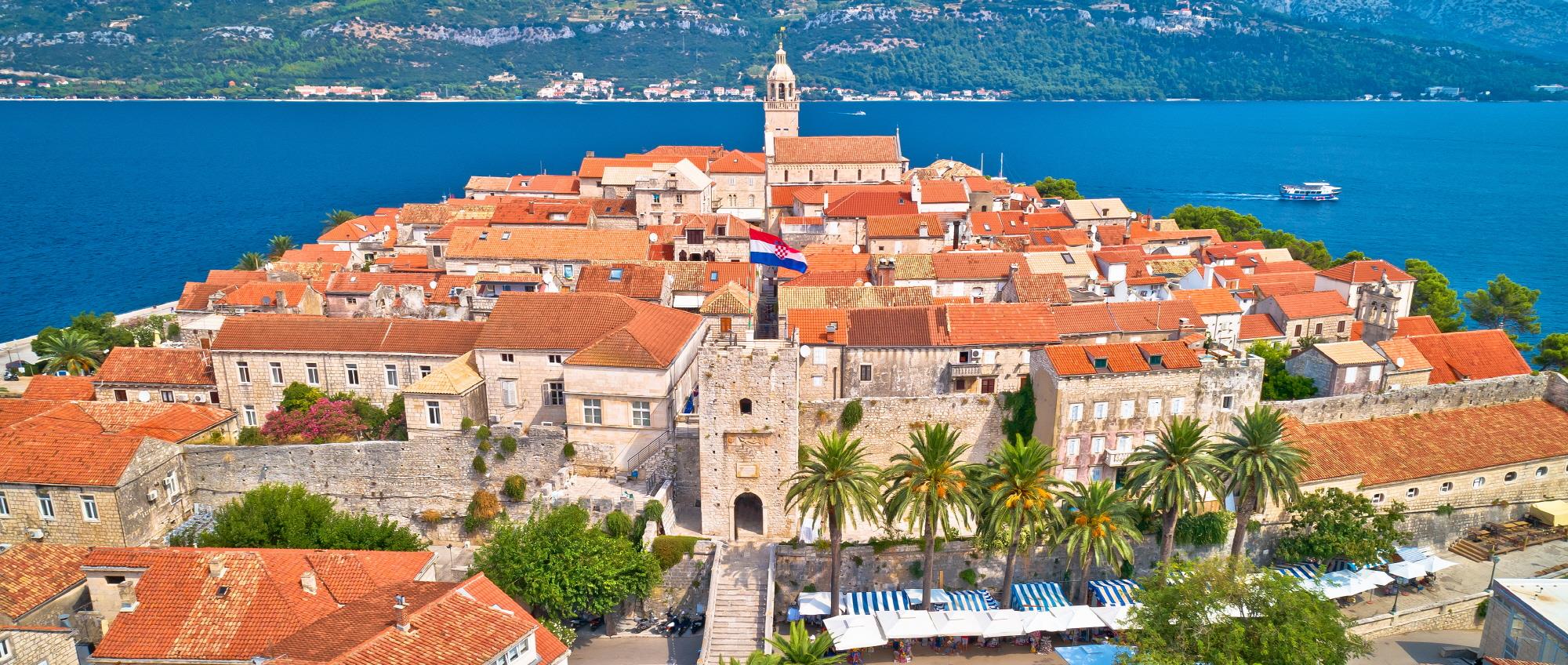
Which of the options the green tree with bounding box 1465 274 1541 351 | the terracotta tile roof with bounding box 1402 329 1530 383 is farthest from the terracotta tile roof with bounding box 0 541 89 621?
the green tree with bounding box 1465 274 1541 351

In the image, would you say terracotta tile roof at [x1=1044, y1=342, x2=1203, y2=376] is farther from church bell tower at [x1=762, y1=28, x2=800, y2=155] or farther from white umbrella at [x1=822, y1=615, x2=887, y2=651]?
church bell tower at [x1=762, y1=28, x2=800, y2=155]

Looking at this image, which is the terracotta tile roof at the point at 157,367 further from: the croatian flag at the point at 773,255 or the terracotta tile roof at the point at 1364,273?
the terracotta tile roof at the point at 1364,273

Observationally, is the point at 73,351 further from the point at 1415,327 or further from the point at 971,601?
the point at 1415,327

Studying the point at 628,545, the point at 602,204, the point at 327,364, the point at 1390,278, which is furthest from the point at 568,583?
the point at 1390,278

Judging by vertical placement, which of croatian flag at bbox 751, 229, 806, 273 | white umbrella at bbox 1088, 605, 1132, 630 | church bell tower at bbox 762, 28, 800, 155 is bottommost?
white umbrella at bbox 1088, 605, 1132, 630

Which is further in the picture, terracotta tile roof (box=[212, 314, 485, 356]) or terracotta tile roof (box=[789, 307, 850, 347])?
terracotta tile roof (box=[212, 314, 485, 356])

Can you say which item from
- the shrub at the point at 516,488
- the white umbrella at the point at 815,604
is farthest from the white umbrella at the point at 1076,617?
the shrub at the point at 516,488

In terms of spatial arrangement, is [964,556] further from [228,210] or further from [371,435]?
[228,210]

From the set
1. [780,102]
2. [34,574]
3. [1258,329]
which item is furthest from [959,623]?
[780,102]
